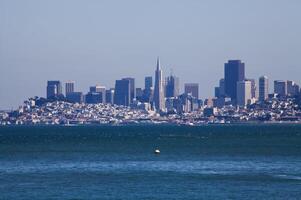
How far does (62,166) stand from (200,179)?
22.7 meters

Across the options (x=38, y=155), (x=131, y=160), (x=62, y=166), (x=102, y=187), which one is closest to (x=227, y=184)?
(x=102, y=187)

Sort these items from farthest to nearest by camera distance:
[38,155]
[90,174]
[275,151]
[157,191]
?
[275,151]
[38,155]
[90,174]
[157,191]

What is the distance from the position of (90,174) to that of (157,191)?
668 inches

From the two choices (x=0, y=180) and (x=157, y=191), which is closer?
(x=157, y=191)

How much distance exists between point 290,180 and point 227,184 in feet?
20.5

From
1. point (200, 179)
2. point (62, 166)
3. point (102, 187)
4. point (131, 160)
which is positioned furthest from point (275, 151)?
point (102, 187)

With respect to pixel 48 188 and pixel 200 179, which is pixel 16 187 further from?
pixel 200 179

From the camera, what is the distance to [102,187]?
3029 inches

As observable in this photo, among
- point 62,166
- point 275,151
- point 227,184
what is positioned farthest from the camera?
point 275,151

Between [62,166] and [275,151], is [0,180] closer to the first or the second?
[62,166]

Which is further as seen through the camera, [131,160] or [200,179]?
[131,160]

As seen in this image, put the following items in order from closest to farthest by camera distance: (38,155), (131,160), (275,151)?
1. (131,160)
2. (38,155)
3. (275,151)

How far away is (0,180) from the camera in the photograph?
83250mm

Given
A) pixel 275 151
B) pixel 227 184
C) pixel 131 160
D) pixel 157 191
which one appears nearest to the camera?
pixel 157 191
